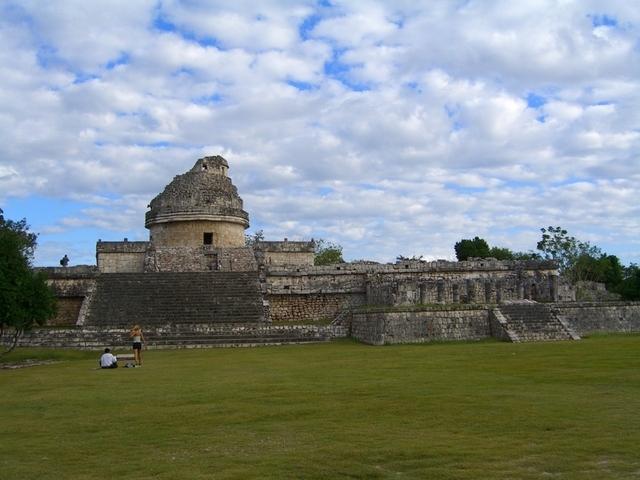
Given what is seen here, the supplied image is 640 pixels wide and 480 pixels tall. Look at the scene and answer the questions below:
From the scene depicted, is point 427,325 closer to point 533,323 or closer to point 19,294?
point 533,323

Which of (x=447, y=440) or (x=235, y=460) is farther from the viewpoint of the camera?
(x=447, y=440)

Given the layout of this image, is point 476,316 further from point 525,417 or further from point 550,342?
point 525,417

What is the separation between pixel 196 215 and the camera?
30578 millimetres

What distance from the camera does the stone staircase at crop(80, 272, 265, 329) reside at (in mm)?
22891

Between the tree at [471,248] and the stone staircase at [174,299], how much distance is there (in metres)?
30.6

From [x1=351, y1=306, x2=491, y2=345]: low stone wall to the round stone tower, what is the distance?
1239 centimetres

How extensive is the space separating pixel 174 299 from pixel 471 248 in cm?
3426

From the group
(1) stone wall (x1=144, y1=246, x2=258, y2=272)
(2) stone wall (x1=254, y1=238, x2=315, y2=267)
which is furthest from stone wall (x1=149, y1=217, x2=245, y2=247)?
(1) stone wall (x1=144, y1=246, x2=258, y2=272)

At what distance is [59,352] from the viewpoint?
1950 cm

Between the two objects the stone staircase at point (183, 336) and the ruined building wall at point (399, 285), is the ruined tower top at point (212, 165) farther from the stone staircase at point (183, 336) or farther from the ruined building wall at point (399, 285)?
the stone staircase at point (183, 336)

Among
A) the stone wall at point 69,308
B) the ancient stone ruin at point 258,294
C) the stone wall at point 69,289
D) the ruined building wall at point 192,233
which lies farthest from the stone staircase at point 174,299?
the ruined building wall at point 192,233

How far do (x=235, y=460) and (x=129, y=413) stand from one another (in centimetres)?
316

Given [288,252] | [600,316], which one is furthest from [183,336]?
[600,316]

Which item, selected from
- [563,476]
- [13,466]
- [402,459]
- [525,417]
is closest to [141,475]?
[13,466]
